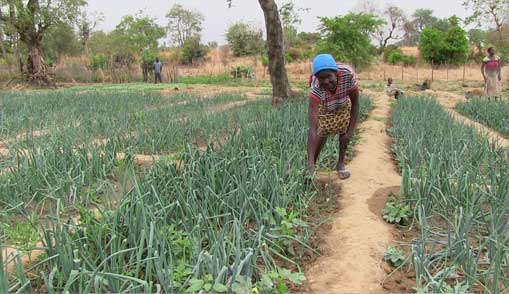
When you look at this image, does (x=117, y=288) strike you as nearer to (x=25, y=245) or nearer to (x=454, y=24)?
(x=25, y=245)

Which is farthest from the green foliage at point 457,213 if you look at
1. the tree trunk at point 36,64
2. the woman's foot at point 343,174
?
the tree trunk at point 36,64

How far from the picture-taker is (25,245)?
1.99 m

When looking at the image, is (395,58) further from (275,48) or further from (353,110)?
(353,110)

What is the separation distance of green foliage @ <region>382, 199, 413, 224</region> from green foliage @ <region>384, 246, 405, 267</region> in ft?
1.47

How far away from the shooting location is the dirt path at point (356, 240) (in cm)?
189

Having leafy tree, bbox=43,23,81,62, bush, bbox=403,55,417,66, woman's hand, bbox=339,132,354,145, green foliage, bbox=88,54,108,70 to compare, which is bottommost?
woman's hand, bbox=339,132,354,145

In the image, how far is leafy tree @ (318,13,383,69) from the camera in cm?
1850

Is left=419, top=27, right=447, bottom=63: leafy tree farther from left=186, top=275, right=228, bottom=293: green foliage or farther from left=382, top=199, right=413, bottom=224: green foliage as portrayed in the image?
left=186, top=275, right=228, bottom=293: green foliage

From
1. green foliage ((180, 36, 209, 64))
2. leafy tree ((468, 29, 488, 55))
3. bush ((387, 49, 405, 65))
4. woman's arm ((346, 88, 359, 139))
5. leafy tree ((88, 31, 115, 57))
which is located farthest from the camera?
leafy tree ((88, 31, 115, 57))

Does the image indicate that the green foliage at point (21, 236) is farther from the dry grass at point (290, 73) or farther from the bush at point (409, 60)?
the bush at point (409, 60)

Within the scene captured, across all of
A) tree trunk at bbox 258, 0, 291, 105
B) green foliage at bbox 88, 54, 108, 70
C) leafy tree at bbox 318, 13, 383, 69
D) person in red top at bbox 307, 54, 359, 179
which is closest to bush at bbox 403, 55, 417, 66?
leafy tree at bbox 318, 13, 383, 69

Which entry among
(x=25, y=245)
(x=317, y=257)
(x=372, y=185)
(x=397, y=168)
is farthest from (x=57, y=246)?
(x=397, y=168)

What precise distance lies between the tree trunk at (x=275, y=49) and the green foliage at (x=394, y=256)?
6.39m

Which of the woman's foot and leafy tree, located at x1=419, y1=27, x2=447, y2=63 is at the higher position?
leafy tree, located at x1=419, y1=27, x2=447, y2=63
